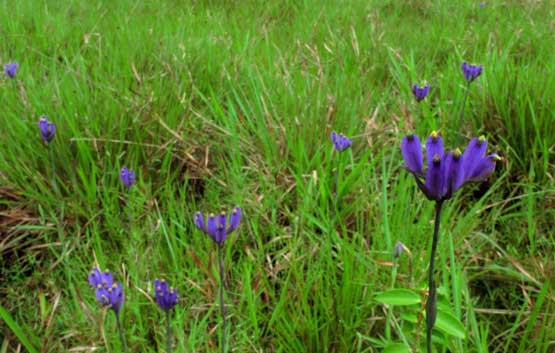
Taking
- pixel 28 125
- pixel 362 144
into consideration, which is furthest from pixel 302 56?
pixel 28 125

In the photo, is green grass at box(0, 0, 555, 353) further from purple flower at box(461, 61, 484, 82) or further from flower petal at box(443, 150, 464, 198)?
flower petal at box(443, 150, 464, 198)

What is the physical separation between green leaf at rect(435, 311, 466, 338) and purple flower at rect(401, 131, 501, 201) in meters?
0.31

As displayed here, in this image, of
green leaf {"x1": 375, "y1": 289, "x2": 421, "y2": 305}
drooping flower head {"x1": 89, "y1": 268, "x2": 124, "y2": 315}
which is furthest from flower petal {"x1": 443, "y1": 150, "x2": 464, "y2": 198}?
drooping flower head {"x1": 89, "y1": 268, "x2": 124, "y2": 315}

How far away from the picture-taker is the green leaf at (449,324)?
38.5 inches

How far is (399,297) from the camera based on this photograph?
1.03 metres

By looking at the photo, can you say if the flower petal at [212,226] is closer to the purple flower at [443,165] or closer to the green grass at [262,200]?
the green grass at [262,200]

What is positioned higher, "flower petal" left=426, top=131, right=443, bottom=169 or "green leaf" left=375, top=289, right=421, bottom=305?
"flower petal" left=426, top=131, right=443, bottom=169

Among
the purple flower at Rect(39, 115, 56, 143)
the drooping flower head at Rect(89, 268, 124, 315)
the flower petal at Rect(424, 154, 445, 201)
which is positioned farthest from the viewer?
the purple flower at Rect(39, 115, 56, 143)

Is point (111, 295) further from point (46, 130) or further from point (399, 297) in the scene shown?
point (46, 130)

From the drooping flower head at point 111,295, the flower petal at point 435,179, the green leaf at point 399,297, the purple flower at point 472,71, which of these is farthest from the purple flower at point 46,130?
the purple flower at point 472,71

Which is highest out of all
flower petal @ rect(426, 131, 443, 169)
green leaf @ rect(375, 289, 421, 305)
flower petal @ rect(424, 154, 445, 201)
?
flower petal @ rect(426, 131, 443, 169)

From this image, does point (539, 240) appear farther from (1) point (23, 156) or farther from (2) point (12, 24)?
(2) point (12, 24)

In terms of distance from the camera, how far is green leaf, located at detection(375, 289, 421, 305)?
1011 mm

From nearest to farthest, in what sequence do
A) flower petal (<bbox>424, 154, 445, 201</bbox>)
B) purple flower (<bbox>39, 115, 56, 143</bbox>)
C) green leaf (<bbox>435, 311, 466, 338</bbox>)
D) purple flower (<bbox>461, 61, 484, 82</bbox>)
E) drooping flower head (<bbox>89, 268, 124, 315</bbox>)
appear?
flower petal (<bbox>424, 154, 445, 201</bbox>)
green leaf (<bbox>435, 311, 466, 338</bbox>)
drooping flower head (<bbox>89, 268, 124, 315</bbox>)
purple flower (<bbox>39, 115, 56, 143</bbox>)
purple flower (<bbox>461, 61, 484, 82</bbox>)
